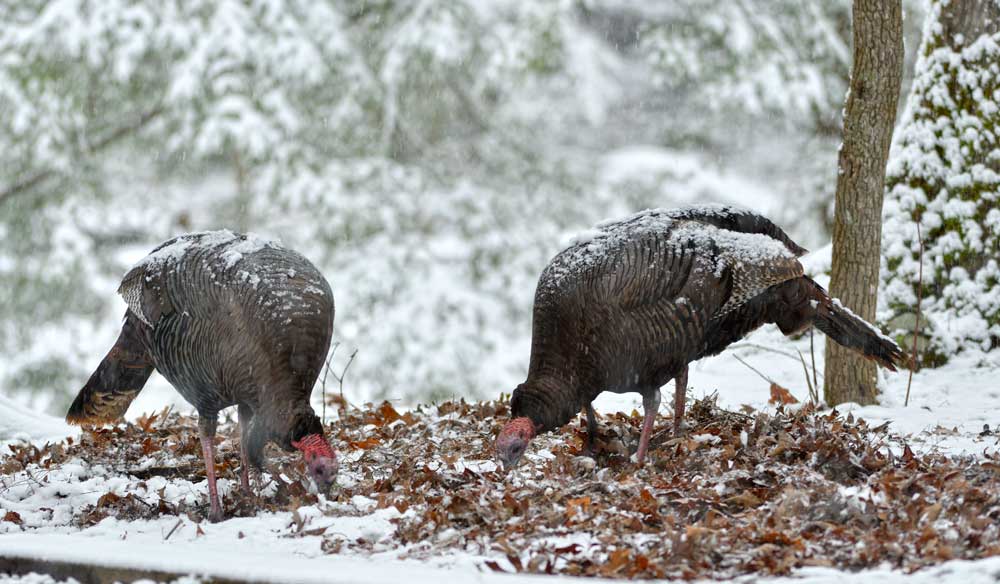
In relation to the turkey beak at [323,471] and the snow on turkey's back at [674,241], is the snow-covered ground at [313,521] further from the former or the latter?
the snow on turkey's back at [674,241]

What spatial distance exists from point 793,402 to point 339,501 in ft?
9.84

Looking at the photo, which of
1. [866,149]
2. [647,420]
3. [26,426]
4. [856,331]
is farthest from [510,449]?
[26,426]

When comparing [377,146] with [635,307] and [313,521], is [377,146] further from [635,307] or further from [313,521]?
[313,521]

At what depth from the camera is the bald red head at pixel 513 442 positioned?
4.29 m

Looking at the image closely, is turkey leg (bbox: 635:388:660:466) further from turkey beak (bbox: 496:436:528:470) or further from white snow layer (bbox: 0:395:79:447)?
white snow layer (bbox: 0:395:79:447)

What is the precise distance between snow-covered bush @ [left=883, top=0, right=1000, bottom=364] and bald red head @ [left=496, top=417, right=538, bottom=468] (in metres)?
3.29

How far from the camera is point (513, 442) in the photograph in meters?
4.29

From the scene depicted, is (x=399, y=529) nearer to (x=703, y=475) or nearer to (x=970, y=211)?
(x=703, y=475)

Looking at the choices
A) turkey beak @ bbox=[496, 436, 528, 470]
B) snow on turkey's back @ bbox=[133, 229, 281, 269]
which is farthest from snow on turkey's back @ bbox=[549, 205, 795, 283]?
snow on turkey's back @ bbox=[133, 229, 281, 269]

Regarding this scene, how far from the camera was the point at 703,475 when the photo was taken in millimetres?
4098

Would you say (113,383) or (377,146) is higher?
(377,146)

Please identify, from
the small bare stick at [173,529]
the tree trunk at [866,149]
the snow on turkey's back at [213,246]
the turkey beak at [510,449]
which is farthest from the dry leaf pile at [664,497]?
the snow on turkey's back at [213,246]

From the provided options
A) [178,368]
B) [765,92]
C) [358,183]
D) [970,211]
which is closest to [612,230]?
[178,368]

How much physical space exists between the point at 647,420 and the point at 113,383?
2.68 metres
